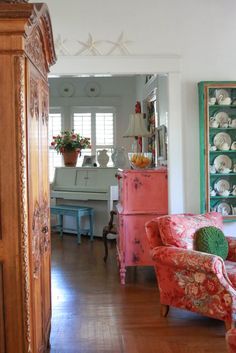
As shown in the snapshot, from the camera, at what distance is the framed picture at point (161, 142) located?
5.66 m

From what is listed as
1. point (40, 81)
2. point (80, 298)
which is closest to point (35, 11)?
point (40, 81)

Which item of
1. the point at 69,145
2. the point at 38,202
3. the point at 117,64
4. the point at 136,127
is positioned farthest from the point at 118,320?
the point at 69,145

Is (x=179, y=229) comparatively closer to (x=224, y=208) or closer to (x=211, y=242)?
(x=211, y=242)

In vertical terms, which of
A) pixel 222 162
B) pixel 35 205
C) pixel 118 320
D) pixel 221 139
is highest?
pixel 221 139

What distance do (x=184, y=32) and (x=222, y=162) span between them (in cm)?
142

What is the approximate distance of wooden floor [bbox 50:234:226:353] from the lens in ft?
11.2

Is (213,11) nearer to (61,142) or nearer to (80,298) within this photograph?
(80,298)

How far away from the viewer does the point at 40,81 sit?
2.86m

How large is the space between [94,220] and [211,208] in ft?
10.4

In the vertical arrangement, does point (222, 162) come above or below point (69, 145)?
below

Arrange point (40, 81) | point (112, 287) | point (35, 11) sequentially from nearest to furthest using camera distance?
point (35, 11) → point (40, 81) → point (112, 287)

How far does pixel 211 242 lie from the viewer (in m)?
3.99

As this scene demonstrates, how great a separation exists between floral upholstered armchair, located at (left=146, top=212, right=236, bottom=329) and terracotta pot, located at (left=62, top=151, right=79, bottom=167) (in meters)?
4.37

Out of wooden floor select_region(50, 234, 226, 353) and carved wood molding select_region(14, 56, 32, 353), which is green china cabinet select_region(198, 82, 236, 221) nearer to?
wooden floor select_region(50, 234, 226, 353)
